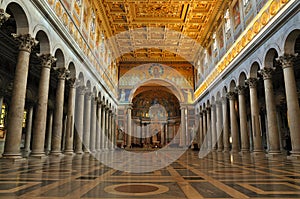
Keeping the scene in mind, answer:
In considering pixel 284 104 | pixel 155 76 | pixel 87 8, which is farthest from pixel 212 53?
pixel 87 8

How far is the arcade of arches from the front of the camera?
4297mm

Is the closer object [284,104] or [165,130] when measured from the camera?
[284,104]

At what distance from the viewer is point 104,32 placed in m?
23.0

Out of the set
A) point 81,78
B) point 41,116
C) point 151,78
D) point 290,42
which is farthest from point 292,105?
point 151,78

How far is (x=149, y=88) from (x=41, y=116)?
25801mm

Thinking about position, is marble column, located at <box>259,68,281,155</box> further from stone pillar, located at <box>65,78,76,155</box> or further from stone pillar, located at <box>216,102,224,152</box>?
stone pillar, located at <box>65,78,76,155</box>

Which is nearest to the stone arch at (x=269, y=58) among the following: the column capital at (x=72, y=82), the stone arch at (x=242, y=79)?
the stone arch at (x=242, y=79)

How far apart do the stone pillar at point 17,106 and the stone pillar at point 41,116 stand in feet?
5.11

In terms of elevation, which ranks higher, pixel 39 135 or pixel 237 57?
pixel 237 57

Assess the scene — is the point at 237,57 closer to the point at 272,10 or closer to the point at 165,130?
the point at 272,10

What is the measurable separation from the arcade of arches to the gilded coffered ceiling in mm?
121

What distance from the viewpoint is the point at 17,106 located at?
324 inches

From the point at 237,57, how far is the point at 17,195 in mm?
15111

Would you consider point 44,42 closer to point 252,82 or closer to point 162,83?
point 252,82
